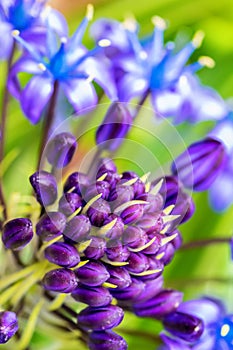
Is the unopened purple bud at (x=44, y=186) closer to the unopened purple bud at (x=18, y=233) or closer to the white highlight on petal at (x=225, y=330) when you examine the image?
the unopened purple bud at (x=18, y=233)

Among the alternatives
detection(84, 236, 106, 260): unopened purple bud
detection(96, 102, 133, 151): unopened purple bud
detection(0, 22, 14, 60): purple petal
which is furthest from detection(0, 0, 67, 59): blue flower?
detection(84, 236, 106, 260): unopened purple bud

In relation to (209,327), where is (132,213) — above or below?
above

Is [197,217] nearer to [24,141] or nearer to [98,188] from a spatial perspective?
[24,141]

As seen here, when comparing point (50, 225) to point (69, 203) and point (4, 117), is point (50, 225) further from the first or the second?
point (4, 117)

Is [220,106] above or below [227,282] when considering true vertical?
above

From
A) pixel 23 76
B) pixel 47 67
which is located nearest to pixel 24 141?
pixel 23 76

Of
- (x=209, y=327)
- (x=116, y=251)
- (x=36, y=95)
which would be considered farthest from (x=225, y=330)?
(x=36, y=95)

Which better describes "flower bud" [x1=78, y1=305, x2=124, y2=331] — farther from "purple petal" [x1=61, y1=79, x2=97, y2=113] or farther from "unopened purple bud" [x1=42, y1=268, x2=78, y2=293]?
"purple petal" [x1=61, y1=79, x2=97, y2=113]
